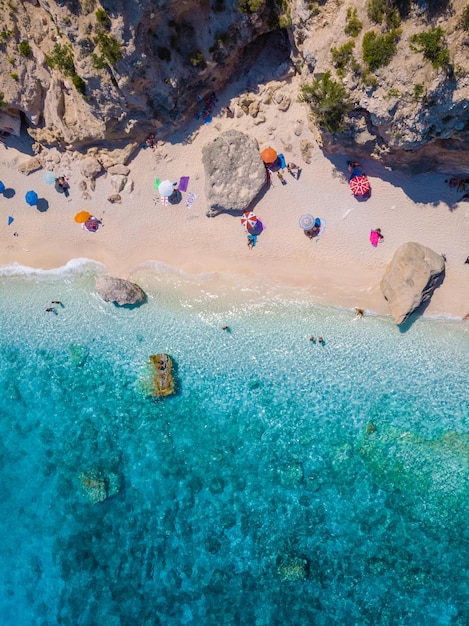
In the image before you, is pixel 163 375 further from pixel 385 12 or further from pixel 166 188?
pixel 385 12

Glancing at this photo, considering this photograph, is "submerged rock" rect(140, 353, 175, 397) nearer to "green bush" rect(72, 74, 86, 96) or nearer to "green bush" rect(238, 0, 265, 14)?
"green bush" rect(72, 74, 86, 96)

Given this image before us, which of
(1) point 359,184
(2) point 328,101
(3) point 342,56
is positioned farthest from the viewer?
(1) point 359,184

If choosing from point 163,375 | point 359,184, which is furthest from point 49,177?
point 359,184

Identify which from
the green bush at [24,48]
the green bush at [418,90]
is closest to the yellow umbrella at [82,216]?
the green bush at [24,48]

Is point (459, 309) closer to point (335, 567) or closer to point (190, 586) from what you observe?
point (335, 567)

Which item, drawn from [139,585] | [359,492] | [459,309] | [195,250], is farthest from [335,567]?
[195,250]
